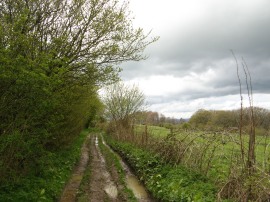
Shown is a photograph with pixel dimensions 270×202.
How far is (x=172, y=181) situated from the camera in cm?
939

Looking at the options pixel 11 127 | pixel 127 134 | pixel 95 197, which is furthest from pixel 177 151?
pixel 127 134

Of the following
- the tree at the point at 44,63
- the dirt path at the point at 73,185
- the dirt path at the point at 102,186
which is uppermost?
Answer: the tree at the point at 44,63

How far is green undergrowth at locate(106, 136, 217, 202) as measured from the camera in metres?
7.72

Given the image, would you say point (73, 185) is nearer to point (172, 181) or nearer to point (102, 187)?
point (102, 187)

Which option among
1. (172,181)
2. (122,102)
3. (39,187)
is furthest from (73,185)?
(122,102)

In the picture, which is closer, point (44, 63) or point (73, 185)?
point (44, 63)

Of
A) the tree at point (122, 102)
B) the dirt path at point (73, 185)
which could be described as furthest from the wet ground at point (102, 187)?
the tree at point (122, 102)

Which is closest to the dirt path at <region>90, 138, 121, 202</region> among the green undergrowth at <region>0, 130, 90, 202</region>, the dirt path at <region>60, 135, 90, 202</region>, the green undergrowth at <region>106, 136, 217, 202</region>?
the dirt path at <region>60, 135, 90, 202</region>

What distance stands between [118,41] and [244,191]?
9038 mm

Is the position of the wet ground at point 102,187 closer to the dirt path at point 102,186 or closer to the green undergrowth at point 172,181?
the dirt path at point 102,186

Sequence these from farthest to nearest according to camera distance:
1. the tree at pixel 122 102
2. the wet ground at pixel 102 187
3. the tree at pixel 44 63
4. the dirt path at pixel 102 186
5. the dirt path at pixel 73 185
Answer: the tree at pixel 122 102 < the dirt path at pixel 102 186 < the wet ground at pixel 102 187 < the dirt path at pixel 73 185 < the tree at pixel 44 63

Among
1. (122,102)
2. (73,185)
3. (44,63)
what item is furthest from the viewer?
(122,102)

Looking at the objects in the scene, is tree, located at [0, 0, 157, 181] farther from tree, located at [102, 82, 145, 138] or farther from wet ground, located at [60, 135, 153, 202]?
tree, located at [102, 82, 145, 138]

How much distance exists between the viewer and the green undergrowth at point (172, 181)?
25.3 feet
